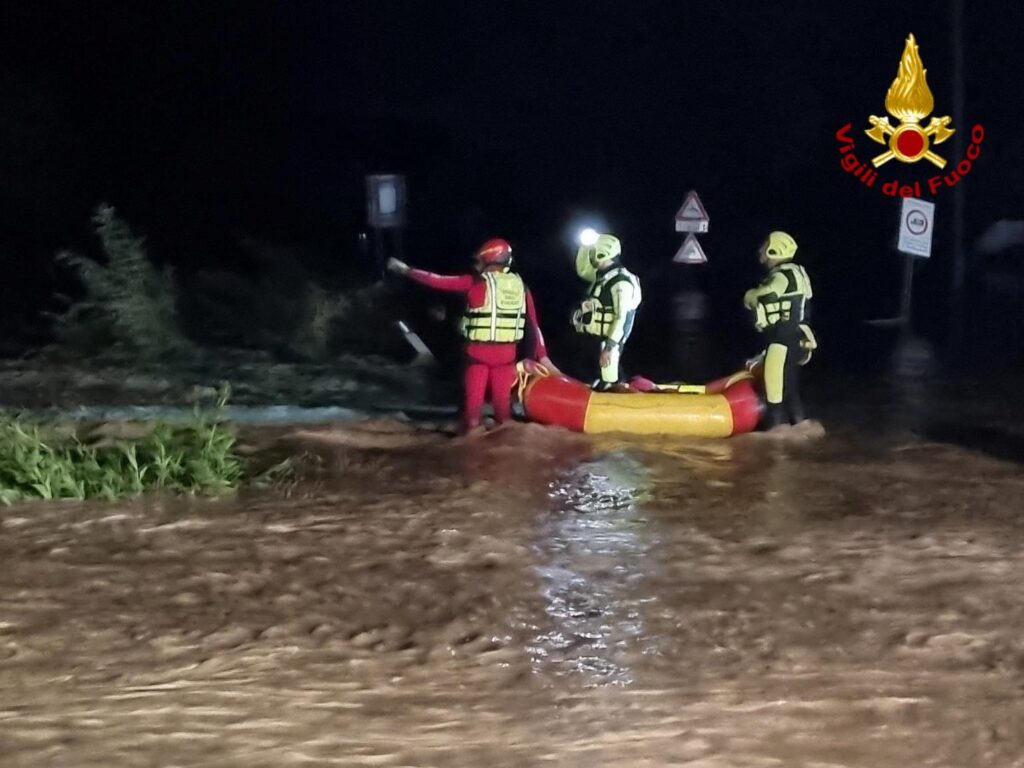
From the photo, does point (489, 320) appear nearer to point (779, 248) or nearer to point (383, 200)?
point (779, 248)

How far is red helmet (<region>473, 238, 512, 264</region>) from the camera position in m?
9.91

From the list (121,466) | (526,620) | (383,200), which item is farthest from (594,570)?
(383,200)

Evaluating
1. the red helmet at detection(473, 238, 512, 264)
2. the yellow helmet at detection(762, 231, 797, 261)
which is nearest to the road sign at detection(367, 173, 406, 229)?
the red helmet at detection(473, 238, 512, 264)

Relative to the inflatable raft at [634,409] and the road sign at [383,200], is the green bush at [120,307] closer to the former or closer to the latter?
the road sign at [383,200]

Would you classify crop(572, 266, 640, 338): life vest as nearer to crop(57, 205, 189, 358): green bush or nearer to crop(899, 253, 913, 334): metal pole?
crop(57, 205, 189, 358): green bush

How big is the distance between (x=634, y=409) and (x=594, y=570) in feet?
11.3

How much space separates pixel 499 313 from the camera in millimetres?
9828

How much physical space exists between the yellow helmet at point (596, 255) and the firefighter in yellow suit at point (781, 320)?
3.58 feet

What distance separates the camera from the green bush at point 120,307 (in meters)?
14.5

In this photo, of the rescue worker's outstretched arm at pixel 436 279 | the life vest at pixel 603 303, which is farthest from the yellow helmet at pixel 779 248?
the rescue worker's outstretched arm at pixel 436 279

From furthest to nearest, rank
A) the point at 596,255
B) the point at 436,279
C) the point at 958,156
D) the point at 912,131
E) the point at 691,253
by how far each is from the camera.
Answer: the point at 958,156 < the point at 912,131 < the point at 691,253 < the point at 596,255 < the point at 436,279

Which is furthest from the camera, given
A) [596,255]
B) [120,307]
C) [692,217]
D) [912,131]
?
[912,131]

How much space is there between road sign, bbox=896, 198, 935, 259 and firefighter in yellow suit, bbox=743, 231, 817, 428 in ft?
17.6

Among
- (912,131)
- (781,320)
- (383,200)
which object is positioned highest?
(912,131)
